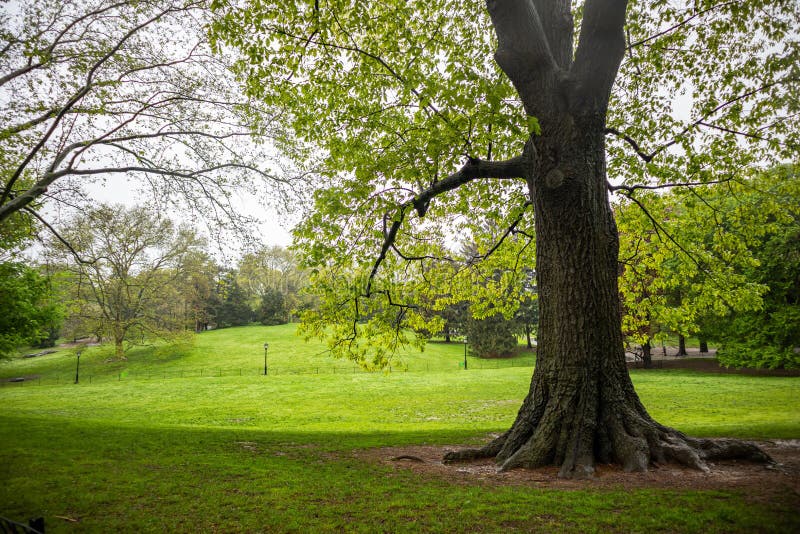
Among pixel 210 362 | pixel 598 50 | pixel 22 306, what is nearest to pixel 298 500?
pixel 598 50

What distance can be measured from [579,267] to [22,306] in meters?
20.4

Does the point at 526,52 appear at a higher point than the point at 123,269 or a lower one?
higher

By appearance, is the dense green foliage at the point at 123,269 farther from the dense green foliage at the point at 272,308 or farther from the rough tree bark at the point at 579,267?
the dense green foliage at the point at 272,308

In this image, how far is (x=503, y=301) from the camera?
11.7m

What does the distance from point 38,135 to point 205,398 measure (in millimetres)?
18533

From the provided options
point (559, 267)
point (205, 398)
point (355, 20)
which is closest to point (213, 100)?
point (355, 20)

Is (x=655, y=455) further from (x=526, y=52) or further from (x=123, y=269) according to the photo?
(x=123, y=269)

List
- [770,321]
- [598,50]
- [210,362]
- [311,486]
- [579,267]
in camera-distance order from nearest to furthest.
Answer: [311,486] < [598,50] < [579,267] < [770,321] < [210,362]

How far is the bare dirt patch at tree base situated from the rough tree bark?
9.8 inches

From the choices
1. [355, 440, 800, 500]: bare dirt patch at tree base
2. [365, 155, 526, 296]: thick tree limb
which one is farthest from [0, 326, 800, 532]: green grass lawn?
[365, 155, 526, 296]: thick tree limb

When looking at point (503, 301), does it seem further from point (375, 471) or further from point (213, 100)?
point (213, 100)

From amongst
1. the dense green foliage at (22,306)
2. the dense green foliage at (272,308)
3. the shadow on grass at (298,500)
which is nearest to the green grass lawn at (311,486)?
the shadow on grass at (298,500)

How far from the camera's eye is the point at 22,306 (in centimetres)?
1600

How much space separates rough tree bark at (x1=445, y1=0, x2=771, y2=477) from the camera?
5996 millimetres
